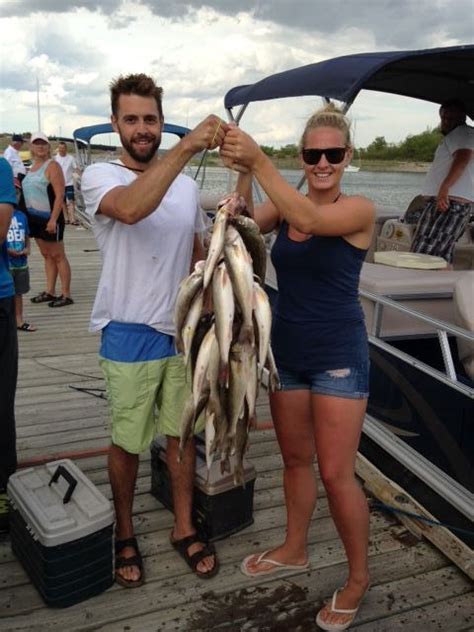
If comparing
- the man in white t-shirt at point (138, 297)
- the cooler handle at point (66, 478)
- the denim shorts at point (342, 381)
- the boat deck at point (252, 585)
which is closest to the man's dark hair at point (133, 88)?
the man in white t-shirt at point (138, 297)

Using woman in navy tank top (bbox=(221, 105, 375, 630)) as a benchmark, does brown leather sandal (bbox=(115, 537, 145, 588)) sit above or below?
below

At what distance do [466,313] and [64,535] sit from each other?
2350mm

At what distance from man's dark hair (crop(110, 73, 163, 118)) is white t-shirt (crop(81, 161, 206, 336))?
273mm

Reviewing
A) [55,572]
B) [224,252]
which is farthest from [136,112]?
[55,572]

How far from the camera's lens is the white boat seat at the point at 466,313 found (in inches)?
133

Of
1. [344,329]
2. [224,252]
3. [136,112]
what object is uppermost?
[136,112]

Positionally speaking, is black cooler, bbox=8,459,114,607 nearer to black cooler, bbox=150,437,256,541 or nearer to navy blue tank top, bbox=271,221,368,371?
black cooler, bbox=150,437,256,541

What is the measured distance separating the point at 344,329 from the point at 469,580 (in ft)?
4.79

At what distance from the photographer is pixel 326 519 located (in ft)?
11.0

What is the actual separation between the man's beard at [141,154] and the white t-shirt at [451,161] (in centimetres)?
341

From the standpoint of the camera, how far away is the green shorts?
2703mm

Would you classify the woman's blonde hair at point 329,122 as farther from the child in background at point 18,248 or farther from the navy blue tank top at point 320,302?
the child in background at point 18,248

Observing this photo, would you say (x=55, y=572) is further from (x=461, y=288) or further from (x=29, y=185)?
(x=29, y=185)

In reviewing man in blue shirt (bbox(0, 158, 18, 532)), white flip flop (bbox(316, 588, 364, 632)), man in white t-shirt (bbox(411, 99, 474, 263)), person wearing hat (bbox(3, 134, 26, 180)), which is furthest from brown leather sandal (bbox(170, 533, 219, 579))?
person wearing hat (bbox(3, 134, 26, 180))
